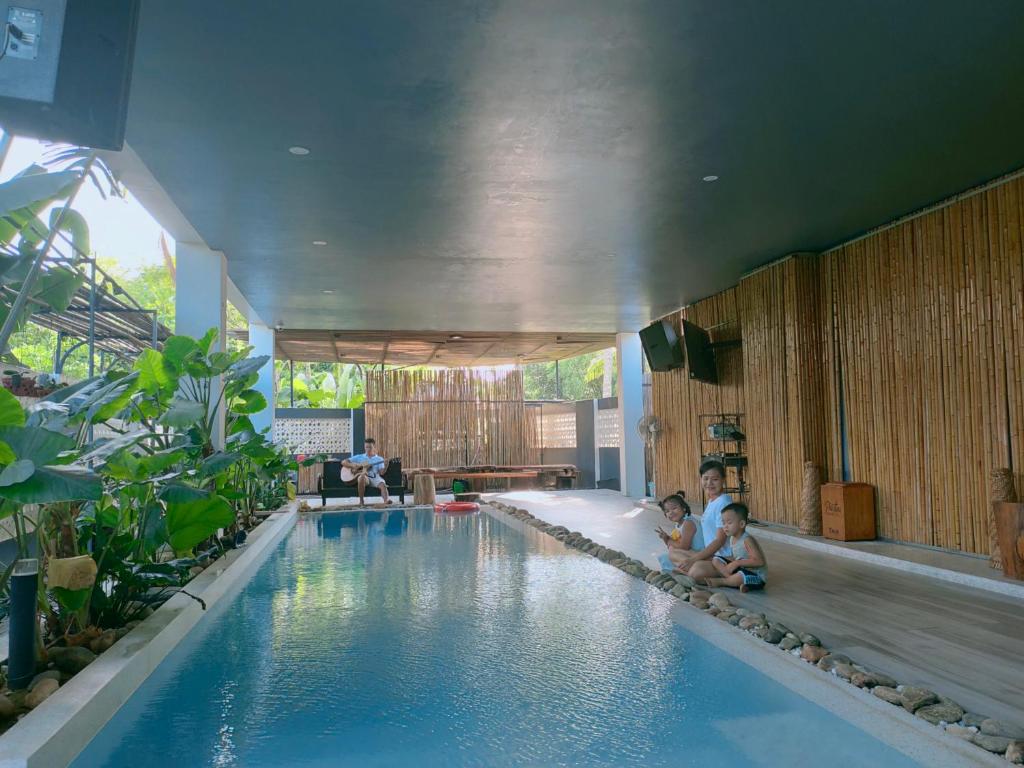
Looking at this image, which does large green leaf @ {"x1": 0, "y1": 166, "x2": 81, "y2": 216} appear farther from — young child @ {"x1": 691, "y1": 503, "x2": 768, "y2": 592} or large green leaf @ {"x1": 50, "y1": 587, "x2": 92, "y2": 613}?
young child @ {"x1": 691, "y1": 503, "x2": 768, "y2": 592}

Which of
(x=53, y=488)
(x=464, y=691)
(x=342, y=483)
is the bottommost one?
(x=464, y=691)

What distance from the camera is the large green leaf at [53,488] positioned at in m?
2.50

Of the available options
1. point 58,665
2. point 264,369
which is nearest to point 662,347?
point 264,369

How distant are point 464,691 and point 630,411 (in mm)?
10037

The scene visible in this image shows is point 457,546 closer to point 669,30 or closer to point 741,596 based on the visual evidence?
point 741,596

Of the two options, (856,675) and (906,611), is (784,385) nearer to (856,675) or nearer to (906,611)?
(906,611)

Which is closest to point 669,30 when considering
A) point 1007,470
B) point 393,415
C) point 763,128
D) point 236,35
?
point 763,128

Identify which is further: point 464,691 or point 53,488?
point 464,691

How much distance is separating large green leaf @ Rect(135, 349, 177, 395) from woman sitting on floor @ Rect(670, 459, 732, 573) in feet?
12.1

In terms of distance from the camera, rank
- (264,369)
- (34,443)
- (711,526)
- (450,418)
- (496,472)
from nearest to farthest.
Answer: (34,443)
(711,526)
(264,369)
(496,472)
(450,418)

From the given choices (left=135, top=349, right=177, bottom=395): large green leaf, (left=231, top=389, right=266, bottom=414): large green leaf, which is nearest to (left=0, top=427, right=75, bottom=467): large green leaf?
(left=135, top=349, right=177, bottom=395): large green leaf

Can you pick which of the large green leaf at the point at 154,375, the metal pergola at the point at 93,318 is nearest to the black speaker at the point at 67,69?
the metal pergola at the point at 93,318

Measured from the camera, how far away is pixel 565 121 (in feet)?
14.8

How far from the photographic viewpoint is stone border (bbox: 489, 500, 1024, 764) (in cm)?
253
